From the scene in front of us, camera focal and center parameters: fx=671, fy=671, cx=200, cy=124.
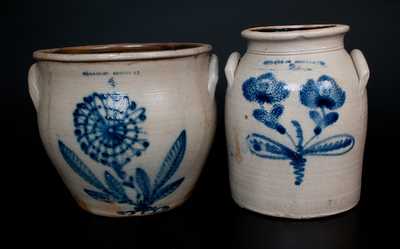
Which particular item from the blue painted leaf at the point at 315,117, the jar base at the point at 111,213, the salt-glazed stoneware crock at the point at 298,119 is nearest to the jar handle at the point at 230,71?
the salt-glazed stoneware crock at the point at 298,119

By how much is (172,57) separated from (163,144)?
201mm

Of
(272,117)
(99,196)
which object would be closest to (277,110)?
(272,117)

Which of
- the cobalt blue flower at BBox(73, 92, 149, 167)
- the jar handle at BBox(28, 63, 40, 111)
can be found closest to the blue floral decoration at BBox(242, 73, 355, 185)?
the cobalt blue flower at BBox(73, 92, 149, 167)

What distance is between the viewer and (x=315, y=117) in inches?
58.6

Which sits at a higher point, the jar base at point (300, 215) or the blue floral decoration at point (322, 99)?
the blue floral decoration at point (322, 99)

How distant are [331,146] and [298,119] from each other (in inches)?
4.0

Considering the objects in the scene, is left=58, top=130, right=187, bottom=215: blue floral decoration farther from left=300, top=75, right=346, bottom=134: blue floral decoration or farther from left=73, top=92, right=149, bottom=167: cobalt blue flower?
left=300, top=75, right=346, bottom=134: blue floral decoration

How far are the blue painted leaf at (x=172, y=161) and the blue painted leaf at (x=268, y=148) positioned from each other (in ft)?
0.52

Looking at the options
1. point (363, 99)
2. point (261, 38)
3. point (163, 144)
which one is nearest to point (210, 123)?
point (163, 144)

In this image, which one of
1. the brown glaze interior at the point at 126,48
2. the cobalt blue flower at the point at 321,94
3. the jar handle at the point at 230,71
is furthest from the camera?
the brown glaze interior at the point at 126,48

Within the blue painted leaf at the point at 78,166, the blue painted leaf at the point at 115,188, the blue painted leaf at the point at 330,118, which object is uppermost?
the blue painted leaf at the point at 330,118

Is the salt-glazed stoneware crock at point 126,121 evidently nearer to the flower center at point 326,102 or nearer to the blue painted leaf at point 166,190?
the blue painted leaf at point 166,190

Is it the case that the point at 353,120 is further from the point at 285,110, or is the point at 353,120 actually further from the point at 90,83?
the point at 90,83

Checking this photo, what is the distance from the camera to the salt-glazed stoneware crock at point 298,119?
149 cm
